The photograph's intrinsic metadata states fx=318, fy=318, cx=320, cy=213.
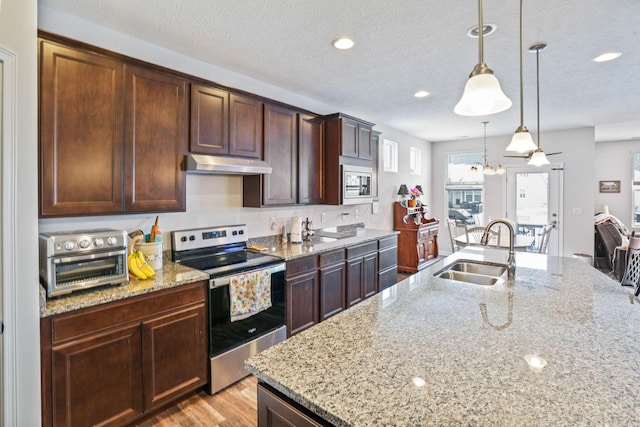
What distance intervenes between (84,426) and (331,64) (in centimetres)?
311

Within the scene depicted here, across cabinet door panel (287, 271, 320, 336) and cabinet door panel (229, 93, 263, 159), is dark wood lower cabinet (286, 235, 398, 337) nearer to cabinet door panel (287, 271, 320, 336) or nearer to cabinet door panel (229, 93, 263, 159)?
cabinet door panel (287, 271, 320, 336)

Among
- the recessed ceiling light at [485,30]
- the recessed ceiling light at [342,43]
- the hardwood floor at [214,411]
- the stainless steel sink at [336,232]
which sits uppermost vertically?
the recessed ceiling light at [342,43]

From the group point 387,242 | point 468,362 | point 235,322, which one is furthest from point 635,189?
point 235,322

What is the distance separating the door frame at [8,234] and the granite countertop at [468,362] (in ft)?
3.90

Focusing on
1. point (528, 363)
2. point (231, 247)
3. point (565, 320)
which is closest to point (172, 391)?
point (231, 247)

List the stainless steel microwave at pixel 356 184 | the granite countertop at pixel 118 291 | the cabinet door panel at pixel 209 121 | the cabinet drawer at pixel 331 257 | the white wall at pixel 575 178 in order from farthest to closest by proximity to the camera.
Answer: the white wall at pixel 575 178
the stainless steel microwave at pixel 356 184
the cabinet drawer at pixel 331 257
the cabinet door panel at pixel 209 121
the granite countertop at pixel 118 291

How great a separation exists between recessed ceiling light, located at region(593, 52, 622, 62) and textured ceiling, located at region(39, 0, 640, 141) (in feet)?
0.21

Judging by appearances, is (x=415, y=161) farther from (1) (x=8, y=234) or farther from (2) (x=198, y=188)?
(1) (x=8, y=234)

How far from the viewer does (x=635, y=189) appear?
701cm

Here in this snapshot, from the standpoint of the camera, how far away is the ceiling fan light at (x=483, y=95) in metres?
1.22

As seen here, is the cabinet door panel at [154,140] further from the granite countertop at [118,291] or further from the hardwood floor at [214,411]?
the hardwood floor at [214,411]

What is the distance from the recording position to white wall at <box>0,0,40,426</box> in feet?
4.64

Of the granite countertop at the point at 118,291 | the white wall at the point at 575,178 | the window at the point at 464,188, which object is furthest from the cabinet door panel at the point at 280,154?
the white wall at the point at 575,178

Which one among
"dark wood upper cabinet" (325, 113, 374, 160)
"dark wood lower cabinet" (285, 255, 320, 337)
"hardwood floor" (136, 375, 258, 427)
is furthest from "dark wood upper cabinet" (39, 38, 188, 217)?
"dark wood upper cabinet" (325, 113, 374, 160)
